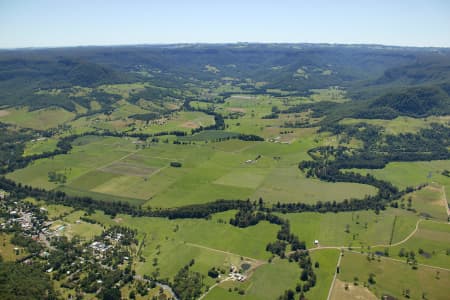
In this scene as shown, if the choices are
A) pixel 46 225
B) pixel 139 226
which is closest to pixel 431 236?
pixel 139 226

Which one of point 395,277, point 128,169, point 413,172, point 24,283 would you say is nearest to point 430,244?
point 395,277

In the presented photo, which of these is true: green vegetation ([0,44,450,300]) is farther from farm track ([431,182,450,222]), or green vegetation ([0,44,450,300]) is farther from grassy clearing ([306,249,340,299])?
farm track ([431,182,450,222])

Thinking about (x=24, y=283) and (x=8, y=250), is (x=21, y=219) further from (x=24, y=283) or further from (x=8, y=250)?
(x=24, y=283)

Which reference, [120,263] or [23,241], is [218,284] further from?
[23,241]

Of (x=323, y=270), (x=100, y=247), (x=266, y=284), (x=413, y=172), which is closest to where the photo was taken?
(x=266, y=284)

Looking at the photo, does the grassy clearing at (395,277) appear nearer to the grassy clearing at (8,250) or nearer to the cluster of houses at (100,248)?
the cluster of houses at (100,248)

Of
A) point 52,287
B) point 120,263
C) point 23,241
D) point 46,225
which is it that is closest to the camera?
point 52,287

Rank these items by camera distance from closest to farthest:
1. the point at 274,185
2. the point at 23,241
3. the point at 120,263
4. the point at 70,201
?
the point at 120,263
the point at 23,241
the point at 70,201
the point at 274,185
